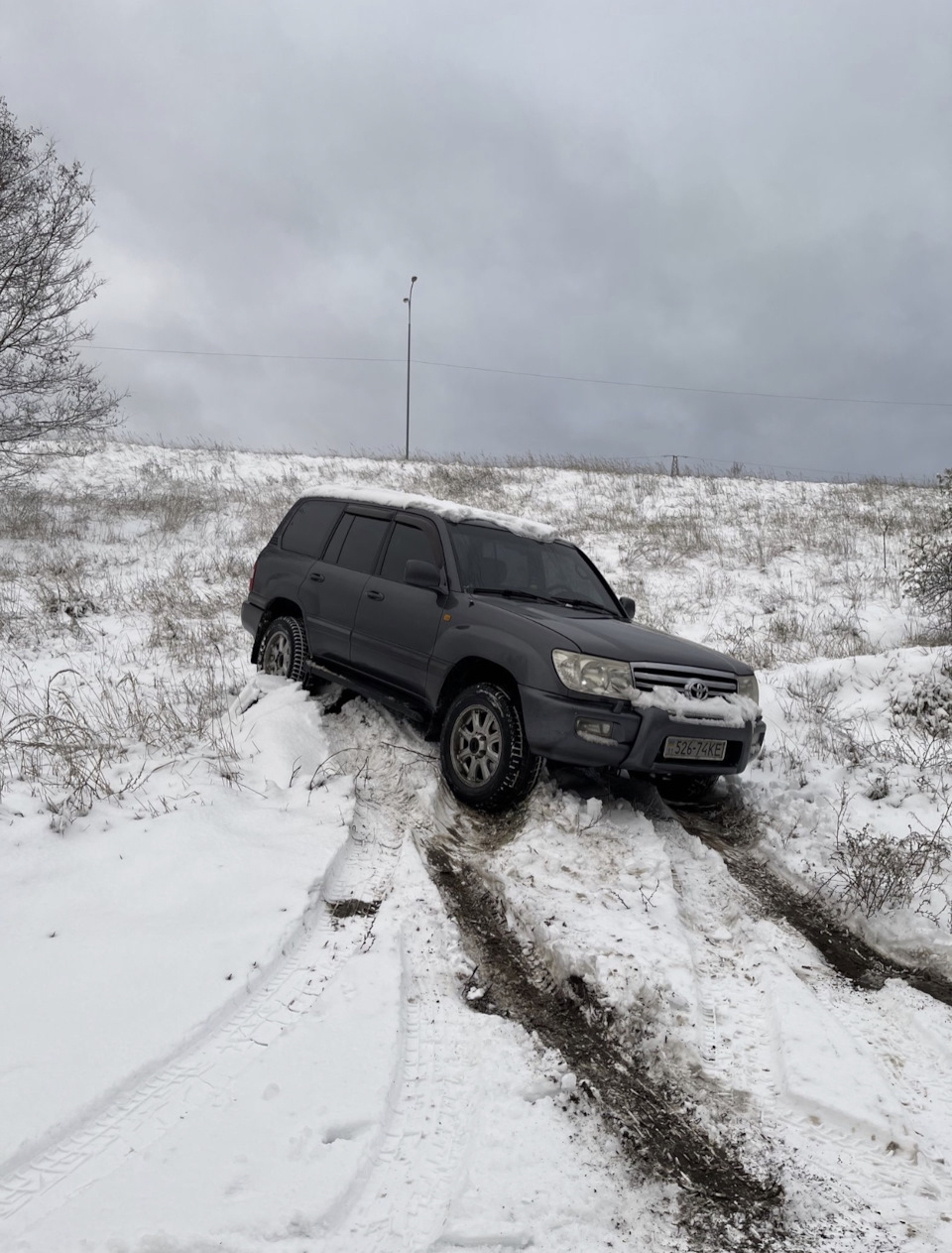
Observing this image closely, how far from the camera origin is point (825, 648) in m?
9.17

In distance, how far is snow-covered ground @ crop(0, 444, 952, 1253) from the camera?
2.07 metres

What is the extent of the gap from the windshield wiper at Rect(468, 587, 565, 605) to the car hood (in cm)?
11

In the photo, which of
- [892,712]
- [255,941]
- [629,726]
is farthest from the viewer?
[892,712]

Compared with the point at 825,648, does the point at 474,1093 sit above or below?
below

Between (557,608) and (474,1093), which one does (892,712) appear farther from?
(474,1093)

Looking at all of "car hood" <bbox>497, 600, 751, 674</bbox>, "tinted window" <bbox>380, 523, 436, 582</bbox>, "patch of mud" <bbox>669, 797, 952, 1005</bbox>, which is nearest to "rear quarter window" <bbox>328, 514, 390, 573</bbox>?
"tinted window" <bbox>380, 523, 436, 582</bbox>

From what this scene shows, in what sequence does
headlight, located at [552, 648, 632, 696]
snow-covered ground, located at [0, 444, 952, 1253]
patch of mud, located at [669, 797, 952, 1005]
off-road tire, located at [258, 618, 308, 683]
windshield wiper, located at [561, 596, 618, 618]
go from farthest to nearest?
off-road tire, located at [258, 618, 308, 683]
windshield wiper, located at [561, 596, 618, 618]
headlight, located at [552, 648, 632, 696]
patch of mud, located at [669, 797, 952, 1005]
snow-covered ground, located at [0, 444, 952, 1253]

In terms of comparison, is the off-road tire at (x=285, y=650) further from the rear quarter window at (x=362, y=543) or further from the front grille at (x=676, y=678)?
the front grille at (x=676, y=678)

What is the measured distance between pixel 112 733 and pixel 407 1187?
4171 mm

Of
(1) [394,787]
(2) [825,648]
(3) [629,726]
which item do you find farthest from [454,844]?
(2) [825,648]

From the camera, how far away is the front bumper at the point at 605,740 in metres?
4.38

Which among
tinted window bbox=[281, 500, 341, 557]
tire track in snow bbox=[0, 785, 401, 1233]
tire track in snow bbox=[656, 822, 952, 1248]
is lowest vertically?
tire track in snow bbox=[656, 822, 952, 1248]

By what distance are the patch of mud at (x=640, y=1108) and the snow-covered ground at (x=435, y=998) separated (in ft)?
0.04

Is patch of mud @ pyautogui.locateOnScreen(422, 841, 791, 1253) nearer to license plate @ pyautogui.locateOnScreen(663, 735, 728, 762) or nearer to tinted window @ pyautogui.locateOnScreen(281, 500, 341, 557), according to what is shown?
license plate @ pyautogui.locateOnScreen(663, 735, 728, 762)
